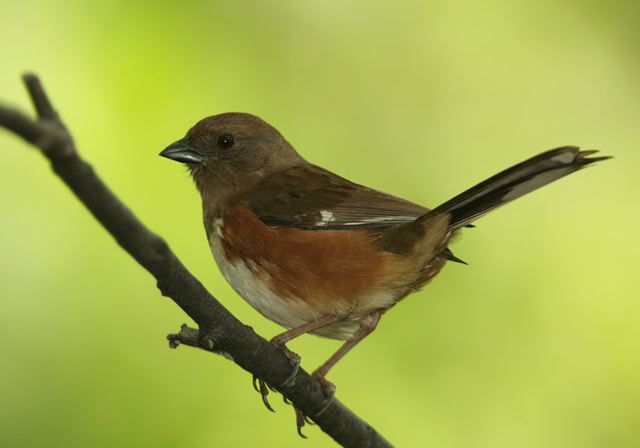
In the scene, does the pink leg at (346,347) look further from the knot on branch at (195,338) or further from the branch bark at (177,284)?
the knot on branch at (195,338)

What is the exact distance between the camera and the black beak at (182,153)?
4723mm

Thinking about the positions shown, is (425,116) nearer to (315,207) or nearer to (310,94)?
(310,94)

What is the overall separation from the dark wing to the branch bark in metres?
0.89

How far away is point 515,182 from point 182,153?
196cm

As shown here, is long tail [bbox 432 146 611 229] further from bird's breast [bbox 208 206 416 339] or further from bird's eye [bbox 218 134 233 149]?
bird's eye [bbox 218 134 233 149]

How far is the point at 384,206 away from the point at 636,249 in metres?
2.52

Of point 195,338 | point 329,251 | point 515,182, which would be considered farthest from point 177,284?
point 329,251

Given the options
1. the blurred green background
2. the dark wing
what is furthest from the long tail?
the blurred green background

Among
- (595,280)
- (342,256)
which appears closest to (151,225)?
(342,256)

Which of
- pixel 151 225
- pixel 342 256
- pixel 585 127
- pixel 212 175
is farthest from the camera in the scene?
pixel 585 127

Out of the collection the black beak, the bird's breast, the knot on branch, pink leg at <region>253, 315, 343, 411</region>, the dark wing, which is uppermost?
the dark wing

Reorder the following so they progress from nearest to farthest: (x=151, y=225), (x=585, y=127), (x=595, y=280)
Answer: (x=151, y=225) → (x=595, y=280) → (x=585, y=127)

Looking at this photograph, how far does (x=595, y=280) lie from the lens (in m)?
6.00

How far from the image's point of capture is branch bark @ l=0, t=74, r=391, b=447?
2.07 metres
